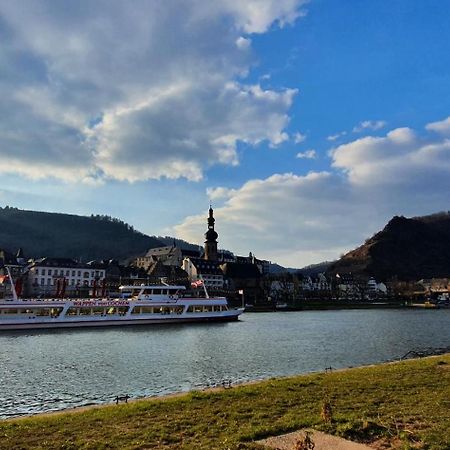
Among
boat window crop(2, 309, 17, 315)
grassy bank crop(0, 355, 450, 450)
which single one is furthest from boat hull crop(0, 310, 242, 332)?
grassy bank crop(0, 355, 450, 450)

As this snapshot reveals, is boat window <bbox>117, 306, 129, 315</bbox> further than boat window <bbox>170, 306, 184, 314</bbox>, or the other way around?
boat window <bbox>170, 306, 184, 314</bbox>

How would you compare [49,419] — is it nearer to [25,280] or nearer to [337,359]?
[337,359]

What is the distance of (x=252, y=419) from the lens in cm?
1402

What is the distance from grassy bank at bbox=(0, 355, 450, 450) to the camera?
11969 mm

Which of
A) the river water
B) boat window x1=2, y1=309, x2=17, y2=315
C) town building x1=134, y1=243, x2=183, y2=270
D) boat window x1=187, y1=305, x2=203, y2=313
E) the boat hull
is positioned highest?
town building x1=134, y1=243, x2=183, y2=270

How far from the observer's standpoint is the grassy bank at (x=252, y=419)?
1197 centimetres

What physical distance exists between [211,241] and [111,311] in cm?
10321

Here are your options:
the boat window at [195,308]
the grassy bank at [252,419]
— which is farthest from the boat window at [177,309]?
the grassy bank at [252,419]

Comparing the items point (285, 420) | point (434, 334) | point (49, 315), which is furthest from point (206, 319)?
point (285, 420)

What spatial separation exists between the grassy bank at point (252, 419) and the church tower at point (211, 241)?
15723 cm

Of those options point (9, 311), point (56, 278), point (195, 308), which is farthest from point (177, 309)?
point (56, 278)

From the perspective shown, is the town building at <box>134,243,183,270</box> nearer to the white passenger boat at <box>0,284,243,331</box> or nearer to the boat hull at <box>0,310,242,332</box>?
the white passenger boat at <box>0,284,243,331</box>

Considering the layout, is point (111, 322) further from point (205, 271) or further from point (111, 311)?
point (205, 271)

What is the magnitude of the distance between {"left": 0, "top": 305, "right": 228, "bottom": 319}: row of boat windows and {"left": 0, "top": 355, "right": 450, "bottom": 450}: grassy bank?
186 ft
